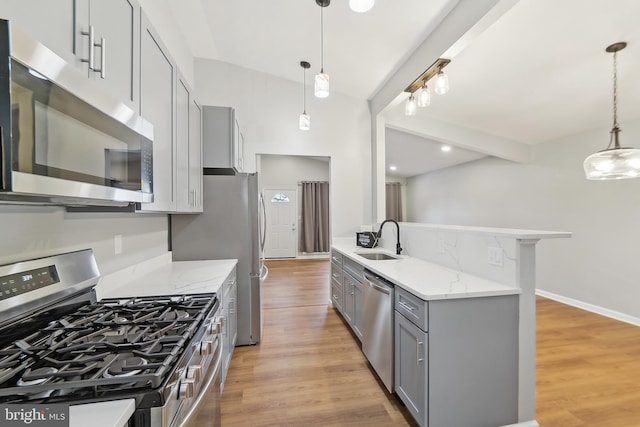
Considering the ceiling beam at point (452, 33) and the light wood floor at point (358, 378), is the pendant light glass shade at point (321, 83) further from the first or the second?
the light wood floor at point (358, 378)

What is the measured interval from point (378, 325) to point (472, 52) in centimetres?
258

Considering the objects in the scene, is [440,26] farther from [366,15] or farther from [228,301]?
[228,301]

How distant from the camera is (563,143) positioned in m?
3.88

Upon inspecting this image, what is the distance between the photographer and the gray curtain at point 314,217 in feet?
24.9

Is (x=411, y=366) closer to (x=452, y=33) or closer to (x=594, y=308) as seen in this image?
(x=452, y=33)

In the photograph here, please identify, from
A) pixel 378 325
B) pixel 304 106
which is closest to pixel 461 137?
pixel 304 106

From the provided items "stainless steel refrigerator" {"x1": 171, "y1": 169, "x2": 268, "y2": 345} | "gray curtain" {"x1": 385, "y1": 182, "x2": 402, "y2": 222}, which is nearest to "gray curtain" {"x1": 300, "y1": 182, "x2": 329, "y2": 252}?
"gray curtain" {"x1": 385, "y1": 182, "x2": 402, "y2": 222}

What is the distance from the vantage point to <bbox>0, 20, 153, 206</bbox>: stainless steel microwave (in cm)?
57

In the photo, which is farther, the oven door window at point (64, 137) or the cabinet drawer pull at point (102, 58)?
the cabinet drawer pull at point (102, 58)

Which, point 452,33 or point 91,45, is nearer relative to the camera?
point 91,45

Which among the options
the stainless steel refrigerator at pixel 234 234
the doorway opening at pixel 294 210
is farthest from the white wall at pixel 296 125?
the doorway opening at pixel 294 210

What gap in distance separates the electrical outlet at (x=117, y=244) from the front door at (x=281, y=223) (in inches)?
225

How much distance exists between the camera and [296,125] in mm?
3885

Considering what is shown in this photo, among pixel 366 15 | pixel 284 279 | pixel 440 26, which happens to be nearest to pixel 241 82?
pixel 366 15
